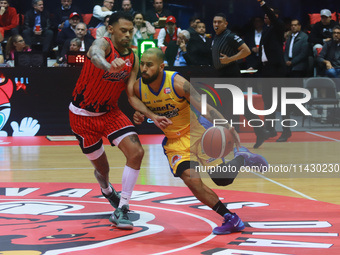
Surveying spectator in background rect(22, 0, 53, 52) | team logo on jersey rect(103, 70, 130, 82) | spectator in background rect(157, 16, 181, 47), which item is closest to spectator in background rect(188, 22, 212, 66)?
spectator in background rect(157, 16, 181, 47)

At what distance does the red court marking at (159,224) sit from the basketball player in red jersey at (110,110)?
380mm

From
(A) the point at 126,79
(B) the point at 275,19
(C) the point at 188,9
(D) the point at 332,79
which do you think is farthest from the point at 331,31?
(A) the point at 126,79

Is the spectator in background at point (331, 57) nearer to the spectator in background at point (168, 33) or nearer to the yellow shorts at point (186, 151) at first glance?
the spectator in background at point (168, 33)

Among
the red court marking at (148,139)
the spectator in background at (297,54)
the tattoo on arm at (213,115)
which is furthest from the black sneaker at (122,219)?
the spectator in background at (297,54)

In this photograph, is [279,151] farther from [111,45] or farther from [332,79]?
[111,45]

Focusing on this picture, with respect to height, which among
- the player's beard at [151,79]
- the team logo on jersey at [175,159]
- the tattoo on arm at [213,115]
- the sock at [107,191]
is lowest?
the sock at [107,191]

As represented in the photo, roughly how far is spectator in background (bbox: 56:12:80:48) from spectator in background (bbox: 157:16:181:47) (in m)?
2.06

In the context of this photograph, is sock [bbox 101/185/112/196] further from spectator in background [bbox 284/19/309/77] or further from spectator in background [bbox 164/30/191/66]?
spectator in background [bbox 284/19/309/77]

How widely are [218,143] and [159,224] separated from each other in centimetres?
96

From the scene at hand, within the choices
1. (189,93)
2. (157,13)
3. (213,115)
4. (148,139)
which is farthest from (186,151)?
(157,13)

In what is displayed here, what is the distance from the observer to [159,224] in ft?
19.4

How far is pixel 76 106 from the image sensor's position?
6258 mm

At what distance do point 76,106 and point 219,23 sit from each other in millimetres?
4843

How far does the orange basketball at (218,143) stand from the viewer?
577 centimetres
